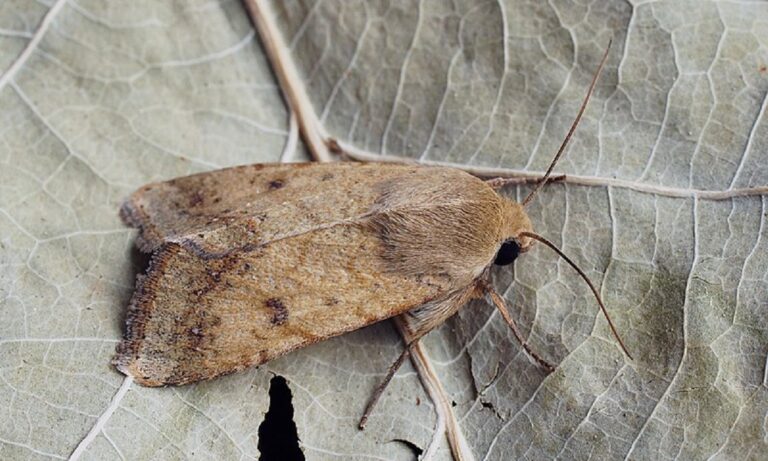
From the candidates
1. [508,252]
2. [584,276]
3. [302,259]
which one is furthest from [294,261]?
[584,276]

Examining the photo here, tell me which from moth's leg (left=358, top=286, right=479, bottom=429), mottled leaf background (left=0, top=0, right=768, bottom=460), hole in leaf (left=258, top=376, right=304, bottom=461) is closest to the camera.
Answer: mottled leaf background (left=0, top=0, right=768, bottom=460)

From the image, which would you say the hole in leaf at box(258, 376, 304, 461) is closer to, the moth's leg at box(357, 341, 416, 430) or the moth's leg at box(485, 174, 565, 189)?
the moth's leg at box(357, 341, 416, 430)

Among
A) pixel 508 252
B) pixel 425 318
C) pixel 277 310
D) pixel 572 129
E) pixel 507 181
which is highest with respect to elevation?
pixel 572 129

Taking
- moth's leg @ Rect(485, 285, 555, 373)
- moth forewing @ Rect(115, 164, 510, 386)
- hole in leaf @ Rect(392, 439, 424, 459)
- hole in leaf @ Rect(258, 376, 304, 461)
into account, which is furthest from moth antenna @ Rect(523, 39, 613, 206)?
hole in leaf @ Rect(258, 376, 304, 461)

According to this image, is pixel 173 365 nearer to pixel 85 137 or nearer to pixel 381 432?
pixel 381 432

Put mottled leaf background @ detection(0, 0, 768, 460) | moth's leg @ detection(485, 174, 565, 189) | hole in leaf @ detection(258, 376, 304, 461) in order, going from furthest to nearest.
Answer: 1. moth's leg @ detection(485, 174, 565, 189)
2. hole in leaf @ detection(258, 376, 304, 461)
3. mottled leaf background @ detection(0, 0, 768, 460)

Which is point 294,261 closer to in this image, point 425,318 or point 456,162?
point 425,318

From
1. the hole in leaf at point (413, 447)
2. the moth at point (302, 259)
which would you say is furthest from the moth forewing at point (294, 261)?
the hole in leaf at point (413, 447)

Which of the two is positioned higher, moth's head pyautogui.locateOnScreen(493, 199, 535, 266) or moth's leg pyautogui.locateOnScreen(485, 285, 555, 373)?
moth's head pyautogui.locateOnScreen(493, 199, 535, 266)
